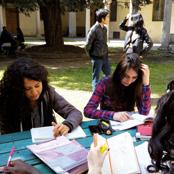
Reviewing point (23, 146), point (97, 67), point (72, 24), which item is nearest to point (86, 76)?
point (97, 67)

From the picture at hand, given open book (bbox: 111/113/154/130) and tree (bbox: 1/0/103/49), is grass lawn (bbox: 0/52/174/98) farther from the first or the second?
open book (bbox: 111/113/154/130)

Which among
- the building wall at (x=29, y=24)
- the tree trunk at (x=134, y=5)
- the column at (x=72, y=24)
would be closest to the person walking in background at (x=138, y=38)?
the tree trunk at (x=134, y=5)

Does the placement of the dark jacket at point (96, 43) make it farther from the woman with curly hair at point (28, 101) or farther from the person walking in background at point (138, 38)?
the woman with curly hair at point (28, 101)

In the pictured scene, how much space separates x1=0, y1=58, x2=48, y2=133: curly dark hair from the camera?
8.19 feet

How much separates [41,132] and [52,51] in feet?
32.7

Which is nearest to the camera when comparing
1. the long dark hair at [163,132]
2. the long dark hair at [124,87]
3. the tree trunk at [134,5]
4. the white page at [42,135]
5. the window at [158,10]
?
the long dark hair at [163,132]

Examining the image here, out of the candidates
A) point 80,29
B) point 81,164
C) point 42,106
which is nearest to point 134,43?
point 42,106

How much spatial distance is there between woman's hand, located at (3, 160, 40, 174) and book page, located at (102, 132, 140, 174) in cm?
38

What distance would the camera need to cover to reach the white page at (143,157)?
1821 millimetres

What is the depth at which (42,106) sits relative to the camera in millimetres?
2705

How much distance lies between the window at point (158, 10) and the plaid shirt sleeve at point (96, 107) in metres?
17.9

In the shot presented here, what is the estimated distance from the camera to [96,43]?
239 inches

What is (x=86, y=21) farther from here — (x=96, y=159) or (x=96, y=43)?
(x=96, y=159)

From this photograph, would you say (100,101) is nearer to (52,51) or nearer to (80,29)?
(52,51)
